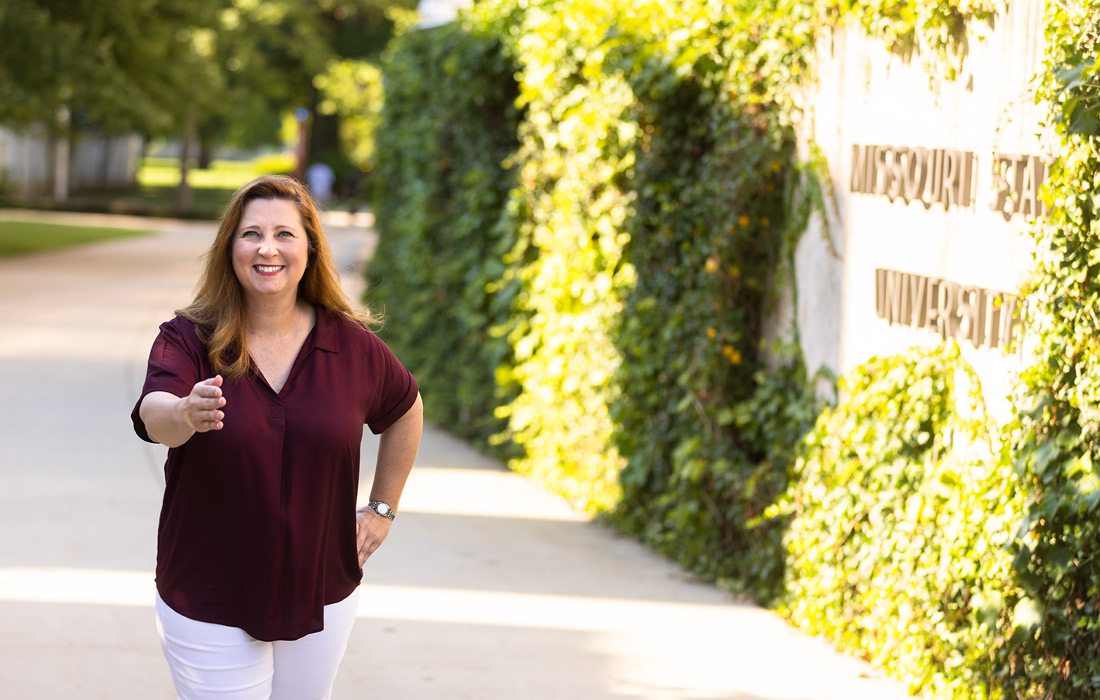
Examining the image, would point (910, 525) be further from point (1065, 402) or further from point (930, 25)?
point (930, 25)

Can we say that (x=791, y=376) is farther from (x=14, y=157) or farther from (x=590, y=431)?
(x=14, y=157)

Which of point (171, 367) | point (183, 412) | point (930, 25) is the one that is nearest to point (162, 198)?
point (930, 25)

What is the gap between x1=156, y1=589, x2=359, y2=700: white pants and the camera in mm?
3424

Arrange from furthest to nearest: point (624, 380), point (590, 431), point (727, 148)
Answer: point (590, 431) → point (624, 380) → point (727, 148)

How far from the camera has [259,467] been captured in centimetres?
340

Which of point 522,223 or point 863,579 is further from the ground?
point 522,223

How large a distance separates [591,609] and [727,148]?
2025 mm

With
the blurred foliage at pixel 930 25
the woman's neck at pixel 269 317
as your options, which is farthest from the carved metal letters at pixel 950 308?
the woman's neck at pixel 269 317

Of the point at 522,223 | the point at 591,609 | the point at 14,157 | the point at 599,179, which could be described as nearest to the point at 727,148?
the point at 599,179

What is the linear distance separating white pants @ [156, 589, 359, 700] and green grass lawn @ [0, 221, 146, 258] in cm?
2486

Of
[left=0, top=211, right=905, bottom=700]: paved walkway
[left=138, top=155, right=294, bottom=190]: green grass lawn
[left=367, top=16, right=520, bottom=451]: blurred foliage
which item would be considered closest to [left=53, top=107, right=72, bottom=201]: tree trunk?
[left=138, top=155, right=294, bottom=190]: green grass lawn

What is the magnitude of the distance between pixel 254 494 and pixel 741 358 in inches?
152

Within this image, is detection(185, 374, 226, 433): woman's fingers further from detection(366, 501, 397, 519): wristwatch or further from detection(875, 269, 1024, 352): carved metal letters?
detection(875, 269, 1024, 352): carved metal letters

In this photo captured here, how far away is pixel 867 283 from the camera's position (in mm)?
6004
